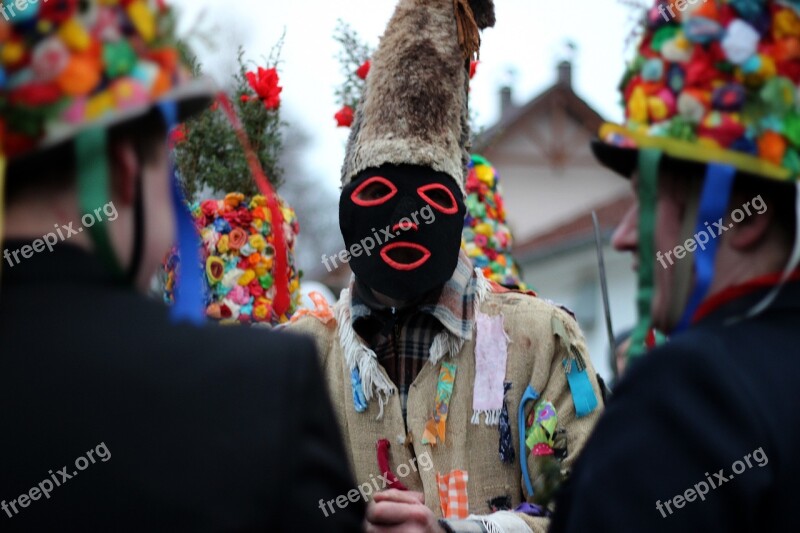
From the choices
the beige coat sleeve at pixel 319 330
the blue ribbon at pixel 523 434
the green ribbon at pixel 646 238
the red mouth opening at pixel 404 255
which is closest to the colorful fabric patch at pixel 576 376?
the blue ribbon at pixel 523 434

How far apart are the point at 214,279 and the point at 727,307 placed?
128 inches

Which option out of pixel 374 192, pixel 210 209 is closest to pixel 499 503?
pixel 374 192

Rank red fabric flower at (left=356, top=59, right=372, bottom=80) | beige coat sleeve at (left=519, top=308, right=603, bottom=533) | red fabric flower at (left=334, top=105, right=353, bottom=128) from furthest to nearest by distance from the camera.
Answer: red fabric flower at (left=334, top=105, right=353, bottom=128) < red fabric flower at (left=356, top=59, right=372, bottom=80) < beige coat sleeve at (left=519, top=308, right=603, bottom=533)

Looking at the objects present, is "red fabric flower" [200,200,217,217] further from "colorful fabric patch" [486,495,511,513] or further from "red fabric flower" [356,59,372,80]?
"colorful fabric patch" [486,495,511,513]

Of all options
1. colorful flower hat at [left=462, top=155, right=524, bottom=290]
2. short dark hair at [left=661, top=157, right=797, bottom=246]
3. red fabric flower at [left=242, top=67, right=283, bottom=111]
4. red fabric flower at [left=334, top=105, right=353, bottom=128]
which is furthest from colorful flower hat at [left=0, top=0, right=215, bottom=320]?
colorful flower hat at [left=462, top=155, right=524, bottom=290]

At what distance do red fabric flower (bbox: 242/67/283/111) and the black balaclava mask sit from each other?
967 mm

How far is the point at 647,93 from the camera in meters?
2.11

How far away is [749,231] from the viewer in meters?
2.03

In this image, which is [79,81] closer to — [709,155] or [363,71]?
[709,155]

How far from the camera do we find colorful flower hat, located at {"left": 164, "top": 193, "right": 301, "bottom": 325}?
4875 mm

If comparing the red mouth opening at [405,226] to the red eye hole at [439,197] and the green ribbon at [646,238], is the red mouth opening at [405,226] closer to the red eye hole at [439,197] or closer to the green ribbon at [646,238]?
the red eye hole at [439,197]

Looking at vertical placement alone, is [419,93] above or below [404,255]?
above

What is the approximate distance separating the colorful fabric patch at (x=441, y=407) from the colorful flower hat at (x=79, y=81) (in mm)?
1941

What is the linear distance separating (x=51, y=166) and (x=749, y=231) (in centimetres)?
126
